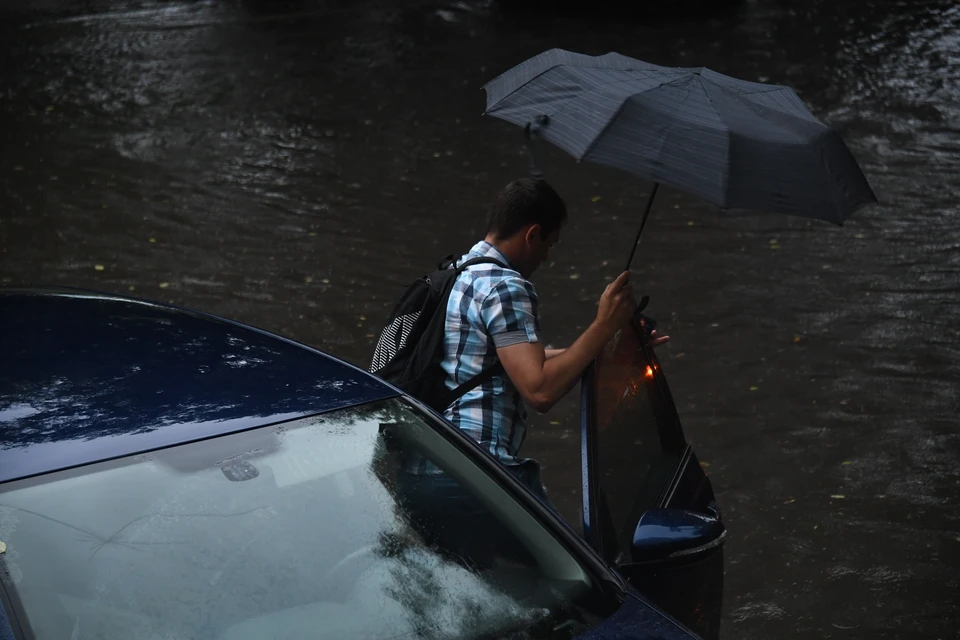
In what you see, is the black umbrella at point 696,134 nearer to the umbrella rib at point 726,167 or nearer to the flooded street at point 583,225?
the umbrella rib at point 726,167

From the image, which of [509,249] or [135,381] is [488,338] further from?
[135,381]

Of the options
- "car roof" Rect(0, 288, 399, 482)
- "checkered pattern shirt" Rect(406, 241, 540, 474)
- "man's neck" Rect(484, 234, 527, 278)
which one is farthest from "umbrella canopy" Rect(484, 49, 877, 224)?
"car roof" Rect(0, 288, 399, 482)

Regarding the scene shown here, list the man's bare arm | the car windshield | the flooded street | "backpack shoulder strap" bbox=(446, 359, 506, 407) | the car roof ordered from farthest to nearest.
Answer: the flooded street < "backpack shoulder strap" bbox=(446, 359, 506, 407) < the man's bare arm < the car roof < the car windshield

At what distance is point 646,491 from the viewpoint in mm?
3256

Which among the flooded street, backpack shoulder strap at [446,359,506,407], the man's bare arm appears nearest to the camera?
the man's bare arm

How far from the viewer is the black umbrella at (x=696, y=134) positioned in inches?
122

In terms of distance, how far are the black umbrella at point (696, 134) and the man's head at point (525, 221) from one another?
6.6 inches

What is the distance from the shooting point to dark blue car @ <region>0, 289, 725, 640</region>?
2148mm

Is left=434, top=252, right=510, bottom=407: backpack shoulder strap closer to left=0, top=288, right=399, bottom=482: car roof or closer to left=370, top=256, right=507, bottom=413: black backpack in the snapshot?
left=370, top=256, right=507, bottom=413: black backpack

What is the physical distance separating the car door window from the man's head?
0.37 meters

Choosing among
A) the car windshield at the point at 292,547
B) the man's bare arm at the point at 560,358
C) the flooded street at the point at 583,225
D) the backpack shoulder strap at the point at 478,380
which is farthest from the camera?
the flooded street at the point at 583,225

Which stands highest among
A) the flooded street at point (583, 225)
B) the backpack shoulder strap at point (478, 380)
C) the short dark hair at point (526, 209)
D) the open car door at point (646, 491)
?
the short dark hair at point (526, 209)

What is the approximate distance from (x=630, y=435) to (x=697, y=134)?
917 mm

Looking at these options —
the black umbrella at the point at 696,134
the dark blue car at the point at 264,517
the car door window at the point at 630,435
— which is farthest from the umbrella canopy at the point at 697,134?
the dark blue car at the point at 264,517
